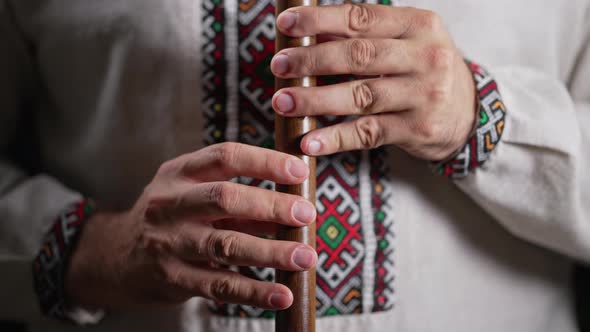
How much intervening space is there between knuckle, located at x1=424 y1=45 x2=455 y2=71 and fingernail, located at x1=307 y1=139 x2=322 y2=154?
14cm

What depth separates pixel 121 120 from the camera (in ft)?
1.92

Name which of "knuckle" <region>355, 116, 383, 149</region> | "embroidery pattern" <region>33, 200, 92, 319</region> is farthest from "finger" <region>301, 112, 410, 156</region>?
"embroidery pattern" <region>33, 200, 92, 319</region>

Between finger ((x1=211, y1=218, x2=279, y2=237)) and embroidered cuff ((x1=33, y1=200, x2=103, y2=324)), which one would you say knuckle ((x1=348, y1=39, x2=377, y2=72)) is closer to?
finger ((x1=211, y1=218, x2=279, y2=237))

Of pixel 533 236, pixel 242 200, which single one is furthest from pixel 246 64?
pixel 533 236

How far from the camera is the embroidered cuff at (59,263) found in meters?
0.59

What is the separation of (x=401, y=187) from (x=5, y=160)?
2.00 feet

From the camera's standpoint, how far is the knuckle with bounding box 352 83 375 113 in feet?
1.41

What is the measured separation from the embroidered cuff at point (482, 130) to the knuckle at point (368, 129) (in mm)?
127

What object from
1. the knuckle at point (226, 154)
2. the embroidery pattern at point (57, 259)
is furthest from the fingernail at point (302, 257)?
the embroidery pattern at point (57, 259)

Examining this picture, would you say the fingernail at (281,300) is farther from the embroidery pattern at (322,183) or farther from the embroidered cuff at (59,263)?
the embroidered cuff at (59,263)

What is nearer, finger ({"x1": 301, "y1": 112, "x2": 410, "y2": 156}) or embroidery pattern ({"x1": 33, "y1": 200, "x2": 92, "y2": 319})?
finger ({"x1": 301, "y1": 112, "x2": 410, "y2": 156})

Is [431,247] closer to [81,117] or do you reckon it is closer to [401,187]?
[401,187]

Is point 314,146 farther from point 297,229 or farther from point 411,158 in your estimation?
point 411,158

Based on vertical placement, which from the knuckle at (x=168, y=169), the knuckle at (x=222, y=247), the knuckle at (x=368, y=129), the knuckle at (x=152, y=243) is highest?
the knuckle at (x=368, y=129)
